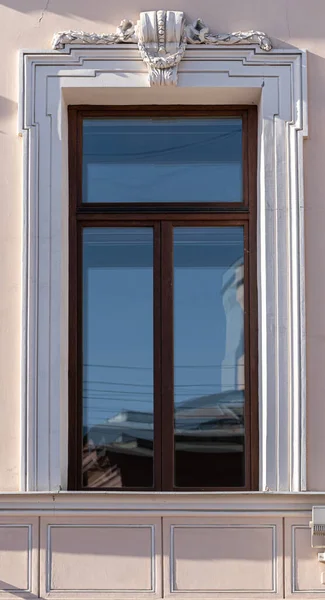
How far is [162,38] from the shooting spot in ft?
29.6

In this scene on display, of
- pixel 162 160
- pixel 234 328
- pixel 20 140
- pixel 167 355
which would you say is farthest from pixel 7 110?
pixel 234 328

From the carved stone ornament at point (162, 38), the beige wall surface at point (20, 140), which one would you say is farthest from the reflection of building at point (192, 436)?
the carved stone ornament at point (162, 38)

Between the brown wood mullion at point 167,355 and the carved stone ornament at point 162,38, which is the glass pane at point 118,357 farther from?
the carved stone ornament at point 162,38

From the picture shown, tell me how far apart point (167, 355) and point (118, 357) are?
316 millimetres

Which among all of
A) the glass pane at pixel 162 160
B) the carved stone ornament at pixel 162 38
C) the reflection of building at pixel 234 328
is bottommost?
the reflection of building at pixel 234 328

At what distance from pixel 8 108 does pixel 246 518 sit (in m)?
2.99

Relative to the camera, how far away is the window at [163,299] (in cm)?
899

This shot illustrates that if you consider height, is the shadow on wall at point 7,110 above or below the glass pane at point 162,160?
above

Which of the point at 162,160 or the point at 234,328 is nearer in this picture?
the point at 234,328

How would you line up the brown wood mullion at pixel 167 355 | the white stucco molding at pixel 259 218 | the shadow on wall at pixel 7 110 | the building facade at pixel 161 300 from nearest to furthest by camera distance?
1. the building facade at pixel 161 300
2. the white stucco molding at pixel 259 218
3. the brown wood mullion at pixel 167 355
4. the shadow on wall at pixel 7 110

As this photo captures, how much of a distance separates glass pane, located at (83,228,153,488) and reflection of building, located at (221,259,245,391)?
1.58 feet

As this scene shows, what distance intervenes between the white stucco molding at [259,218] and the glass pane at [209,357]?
8.4 inches

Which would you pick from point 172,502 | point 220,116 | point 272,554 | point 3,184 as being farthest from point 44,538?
point 220,116

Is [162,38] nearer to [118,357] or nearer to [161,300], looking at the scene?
[161,300]
